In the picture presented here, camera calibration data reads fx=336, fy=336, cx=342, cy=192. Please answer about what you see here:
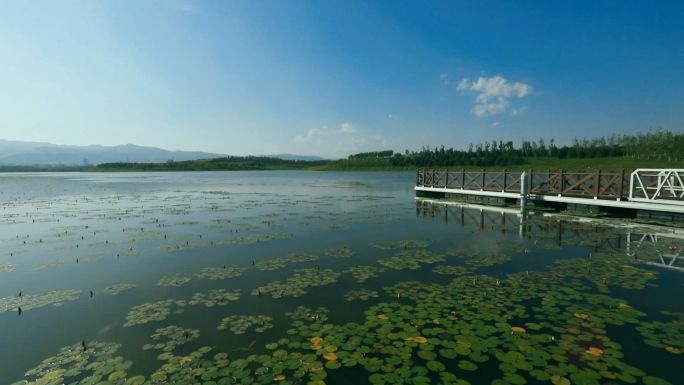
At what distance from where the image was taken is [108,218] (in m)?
17.8

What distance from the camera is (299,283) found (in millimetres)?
7715

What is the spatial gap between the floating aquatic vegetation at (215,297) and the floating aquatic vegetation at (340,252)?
3.53 m

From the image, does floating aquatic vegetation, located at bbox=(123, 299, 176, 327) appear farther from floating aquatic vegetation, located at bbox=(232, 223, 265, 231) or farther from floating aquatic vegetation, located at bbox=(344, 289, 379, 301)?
floating aquatic vegetation, located at bbox=(232, 223, 265, 231)

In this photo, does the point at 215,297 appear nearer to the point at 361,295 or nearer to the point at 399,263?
the point at 361,295

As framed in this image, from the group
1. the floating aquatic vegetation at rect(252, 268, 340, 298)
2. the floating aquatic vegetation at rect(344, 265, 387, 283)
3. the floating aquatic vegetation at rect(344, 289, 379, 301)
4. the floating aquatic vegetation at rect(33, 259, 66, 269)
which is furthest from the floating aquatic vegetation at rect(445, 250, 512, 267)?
the floating aquatic vegetation at rect(33, 259, 66, 269)

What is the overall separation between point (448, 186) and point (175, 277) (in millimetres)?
23486

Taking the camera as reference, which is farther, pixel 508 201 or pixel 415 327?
pixel 508 201

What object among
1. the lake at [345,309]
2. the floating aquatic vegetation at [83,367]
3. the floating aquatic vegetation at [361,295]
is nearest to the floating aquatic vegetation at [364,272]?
the lake at [345,309]

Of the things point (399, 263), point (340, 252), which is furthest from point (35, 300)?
point (399, 263)

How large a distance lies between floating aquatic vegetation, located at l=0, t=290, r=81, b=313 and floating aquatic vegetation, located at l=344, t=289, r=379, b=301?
5.76 metres

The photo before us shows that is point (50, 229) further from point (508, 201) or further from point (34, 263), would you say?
point (508, 201)

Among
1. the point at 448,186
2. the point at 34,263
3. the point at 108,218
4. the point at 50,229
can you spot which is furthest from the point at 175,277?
the point at 448,186

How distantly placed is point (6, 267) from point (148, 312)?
652cm

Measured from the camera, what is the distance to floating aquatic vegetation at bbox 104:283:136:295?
24.2 feet
